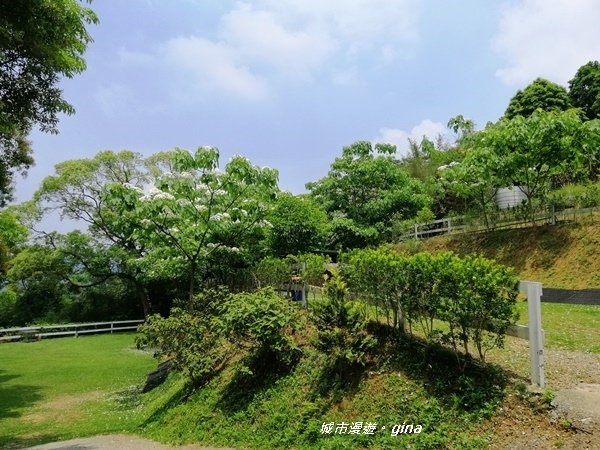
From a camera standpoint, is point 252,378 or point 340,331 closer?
point 340,331

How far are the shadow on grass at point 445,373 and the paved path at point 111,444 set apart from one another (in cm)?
285

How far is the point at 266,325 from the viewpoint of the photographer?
724cm

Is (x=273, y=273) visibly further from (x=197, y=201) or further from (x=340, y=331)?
Answer: (x=340, y=331)

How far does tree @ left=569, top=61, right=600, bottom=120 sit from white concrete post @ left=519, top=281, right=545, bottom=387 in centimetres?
2644

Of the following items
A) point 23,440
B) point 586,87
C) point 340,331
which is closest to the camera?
point 340,331

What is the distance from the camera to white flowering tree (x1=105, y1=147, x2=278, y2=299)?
401 inches

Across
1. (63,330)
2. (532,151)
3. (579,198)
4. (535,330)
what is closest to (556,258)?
(579,198)

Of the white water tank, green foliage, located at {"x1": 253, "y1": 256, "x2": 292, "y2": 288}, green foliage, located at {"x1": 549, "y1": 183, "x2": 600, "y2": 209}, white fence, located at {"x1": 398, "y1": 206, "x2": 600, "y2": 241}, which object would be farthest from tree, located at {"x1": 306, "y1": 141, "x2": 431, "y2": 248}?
green foliage, located at {"x1": 253, "y1": 256, "x2": 292, "y2": 288}

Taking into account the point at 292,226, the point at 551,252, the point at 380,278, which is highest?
the point at 292,226

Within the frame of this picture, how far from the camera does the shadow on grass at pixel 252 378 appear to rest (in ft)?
23.3

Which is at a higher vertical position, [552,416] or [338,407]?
[552,416]

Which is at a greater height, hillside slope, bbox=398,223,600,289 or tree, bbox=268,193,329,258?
tree, bbox=268,193,329,258

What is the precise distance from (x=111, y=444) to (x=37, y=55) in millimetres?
6257

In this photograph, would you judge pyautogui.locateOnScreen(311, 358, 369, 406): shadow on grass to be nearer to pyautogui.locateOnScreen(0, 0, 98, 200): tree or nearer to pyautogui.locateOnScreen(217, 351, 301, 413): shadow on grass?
pyautogui.locateOnScreen(217, 351, 301, 413): shadow on grass
